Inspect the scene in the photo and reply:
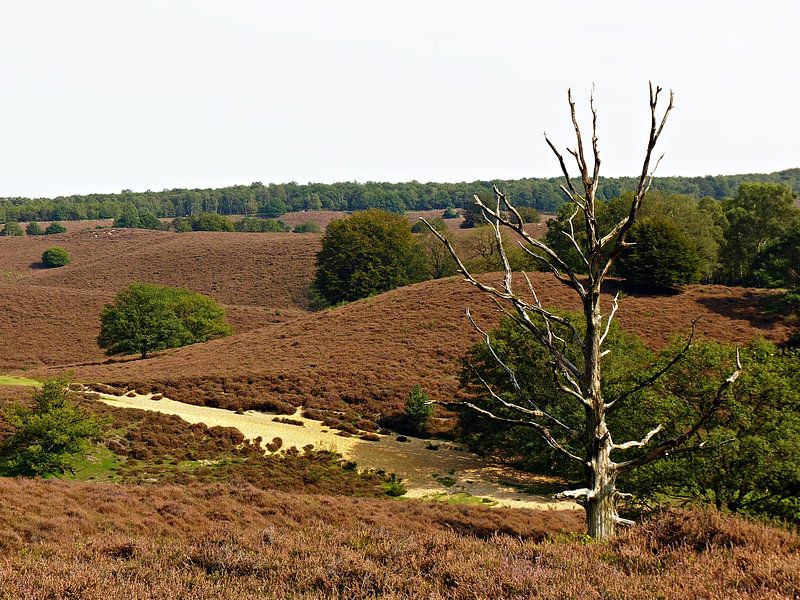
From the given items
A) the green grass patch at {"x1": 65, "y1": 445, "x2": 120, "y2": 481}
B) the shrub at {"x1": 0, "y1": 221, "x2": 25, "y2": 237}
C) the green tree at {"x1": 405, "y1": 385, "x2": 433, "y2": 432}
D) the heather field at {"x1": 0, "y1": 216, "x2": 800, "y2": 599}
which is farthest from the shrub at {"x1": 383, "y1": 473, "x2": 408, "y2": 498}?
the shrub at {"x1": 0, "y1": 221, "x2": 25, "y2": 237}

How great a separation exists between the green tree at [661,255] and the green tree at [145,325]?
42.2 meters

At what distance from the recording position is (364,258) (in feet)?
245

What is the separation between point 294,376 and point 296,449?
13478 mm

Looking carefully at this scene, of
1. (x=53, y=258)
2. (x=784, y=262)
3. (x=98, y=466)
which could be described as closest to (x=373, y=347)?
(x=98, y=466)

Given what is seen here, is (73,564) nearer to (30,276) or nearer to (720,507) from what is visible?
(720,507)

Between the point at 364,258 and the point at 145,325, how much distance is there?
26.1 m

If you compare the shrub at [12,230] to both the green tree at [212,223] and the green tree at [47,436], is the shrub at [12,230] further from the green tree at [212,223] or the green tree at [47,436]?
the green tree at [47,436]

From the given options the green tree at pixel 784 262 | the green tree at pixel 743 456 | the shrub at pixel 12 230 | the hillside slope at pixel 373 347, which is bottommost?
the hillside slope at pixel 373 347

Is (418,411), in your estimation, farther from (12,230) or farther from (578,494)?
(12,230)

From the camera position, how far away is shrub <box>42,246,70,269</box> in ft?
404

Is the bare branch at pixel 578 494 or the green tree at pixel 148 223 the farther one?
the green tree at pixel 148 223

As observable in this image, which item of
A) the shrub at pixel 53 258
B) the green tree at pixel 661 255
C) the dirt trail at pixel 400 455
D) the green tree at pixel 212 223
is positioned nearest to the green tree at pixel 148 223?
the green tree at pixel 212 223

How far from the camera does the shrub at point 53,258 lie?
404 ft

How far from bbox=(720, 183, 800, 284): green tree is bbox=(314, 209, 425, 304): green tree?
37950 mm
